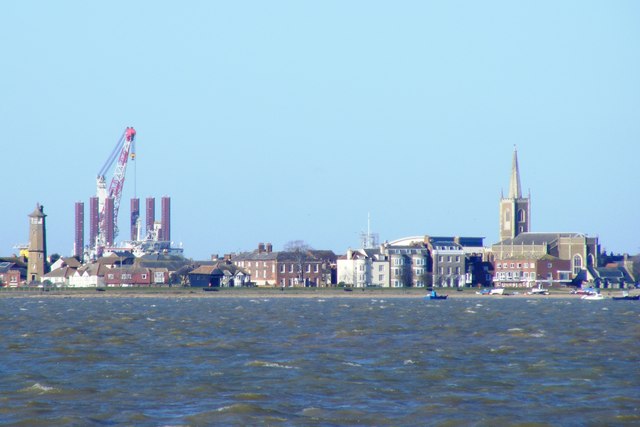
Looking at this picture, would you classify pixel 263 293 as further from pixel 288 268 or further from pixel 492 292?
pixel 492 292

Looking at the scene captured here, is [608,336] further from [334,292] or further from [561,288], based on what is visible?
[561,288]

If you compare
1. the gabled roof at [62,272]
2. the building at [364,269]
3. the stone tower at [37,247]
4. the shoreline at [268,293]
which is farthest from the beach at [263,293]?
the stone tower at [37,247]

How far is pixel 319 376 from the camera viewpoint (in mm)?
36625

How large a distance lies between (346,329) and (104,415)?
3077 cm

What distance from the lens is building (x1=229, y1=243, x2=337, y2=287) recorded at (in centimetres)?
16850

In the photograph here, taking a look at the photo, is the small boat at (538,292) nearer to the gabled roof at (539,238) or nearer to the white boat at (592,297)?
the white boat at (592,297)

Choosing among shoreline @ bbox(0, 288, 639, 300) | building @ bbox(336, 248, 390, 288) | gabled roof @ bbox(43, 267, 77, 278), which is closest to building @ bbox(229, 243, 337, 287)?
building @ bbox(336, 248, 390, 288)

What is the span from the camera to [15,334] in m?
56.4

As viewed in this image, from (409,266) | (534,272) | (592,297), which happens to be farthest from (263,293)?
(534,272)

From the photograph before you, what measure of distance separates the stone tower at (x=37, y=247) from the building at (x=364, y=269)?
42.1 meters

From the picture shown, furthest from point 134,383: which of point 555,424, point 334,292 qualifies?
point 334,292

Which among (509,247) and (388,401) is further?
(509,247)

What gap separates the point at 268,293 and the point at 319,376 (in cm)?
11113

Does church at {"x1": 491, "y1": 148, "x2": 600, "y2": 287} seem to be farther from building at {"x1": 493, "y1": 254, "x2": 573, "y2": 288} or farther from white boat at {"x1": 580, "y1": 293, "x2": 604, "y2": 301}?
white boat at {"x1": 580, "y1": 293, "x2": 604, "y2": 301}
